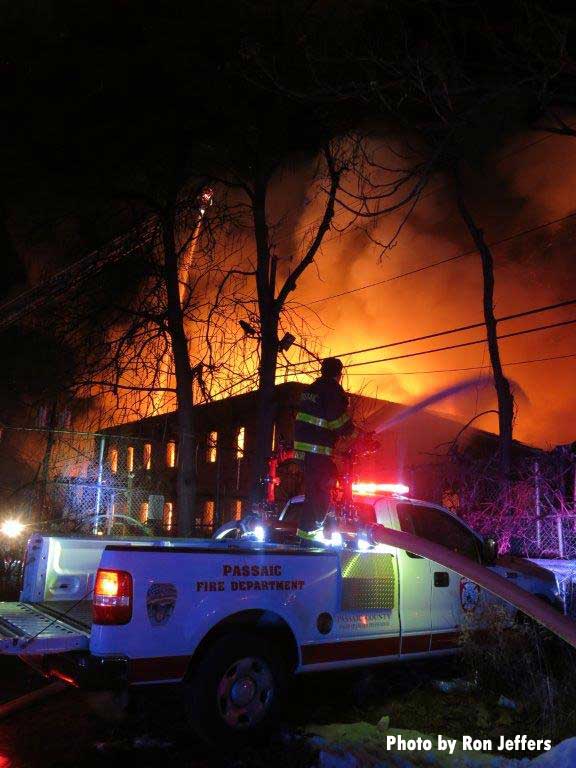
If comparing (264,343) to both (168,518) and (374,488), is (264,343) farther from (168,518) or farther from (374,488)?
(168,518)

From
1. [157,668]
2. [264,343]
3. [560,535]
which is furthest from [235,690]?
[264,343]

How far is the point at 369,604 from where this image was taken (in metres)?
5.25

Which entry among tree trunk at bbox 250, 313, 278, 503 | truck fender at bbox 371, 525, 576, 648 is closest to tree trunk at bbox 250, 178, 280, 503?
tree trunk at bbox 250, 313, 278, 503

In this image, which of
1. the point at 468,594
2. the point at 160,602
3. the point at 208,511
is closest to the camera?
the point at 160,602

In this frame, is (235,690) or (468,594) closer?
(235,690)

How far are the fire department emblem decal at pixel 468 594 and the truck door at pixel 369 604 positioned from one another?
872 millimetres

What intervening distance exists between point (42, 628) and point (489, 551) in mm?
3867

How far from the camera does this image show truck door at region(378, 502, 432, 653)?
550 cm

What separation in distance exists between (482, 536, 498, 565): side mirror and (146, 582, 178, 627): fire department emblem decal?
3172 mm

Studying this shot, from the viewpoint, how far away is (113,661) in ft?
12.9

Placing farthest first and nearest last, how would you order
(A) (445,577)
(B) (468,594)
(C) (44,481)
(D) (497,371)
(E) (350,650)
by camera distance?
(D) (497,371) → (C) (44,481) → (B) (468,594) → (A) (445,577) → (E) (350,650)

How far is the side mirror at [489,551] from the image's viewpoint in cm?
611

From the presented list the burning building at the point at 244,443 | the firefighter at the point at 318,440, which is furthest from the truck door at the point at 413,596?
the burning building at the point at 244,443

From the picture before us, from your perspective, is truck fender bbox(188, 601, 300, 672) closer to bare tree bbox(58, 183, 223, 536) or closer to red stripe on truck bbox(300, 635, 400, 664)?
red stripe on truck bbox(300, 635, 400, 664)
